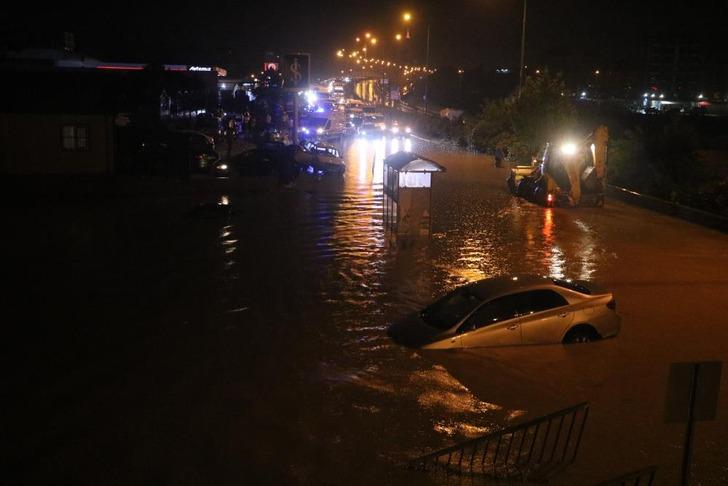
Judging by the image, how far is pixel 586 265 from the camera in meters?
21.3

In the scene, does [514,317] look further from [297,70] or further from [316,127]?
[316,127]

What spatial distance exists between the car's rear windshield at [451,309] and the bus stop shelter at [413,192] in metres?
9.49

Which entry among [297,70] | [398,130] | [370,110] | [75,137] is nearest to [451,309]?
[297,70]

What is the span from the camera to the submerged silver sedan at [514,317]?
13945mm

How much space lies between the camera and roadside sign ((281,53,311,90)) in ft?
114

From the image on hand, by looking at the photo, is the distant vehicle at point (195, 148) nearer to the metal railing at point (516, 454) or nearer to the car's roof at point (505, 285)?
the car's roof at point (505, 285)

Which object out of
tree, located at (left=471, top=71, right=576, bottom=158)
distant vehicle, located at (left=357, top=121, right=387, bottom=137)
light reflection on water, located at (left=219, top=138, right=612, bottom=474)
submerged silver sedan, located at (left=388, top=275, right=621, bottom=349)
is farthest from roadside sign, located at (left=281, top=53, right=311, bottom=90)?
distant vehicle, located at (left=357, top=121, right=387, bottom=137)

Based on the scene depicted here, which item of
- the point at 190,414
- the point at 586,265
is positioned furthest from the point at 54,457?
the point at 586,265

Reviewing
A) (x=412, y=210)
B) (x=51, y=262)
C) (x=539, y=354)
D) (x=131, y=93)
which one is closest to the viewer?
(x=539, y=354)

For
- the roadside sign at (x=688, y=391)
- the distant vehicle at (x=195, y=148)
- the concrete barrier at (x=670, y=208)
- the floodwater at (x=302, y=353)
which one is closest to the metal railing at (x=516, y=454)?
the floodwater at (x=302, y=353)

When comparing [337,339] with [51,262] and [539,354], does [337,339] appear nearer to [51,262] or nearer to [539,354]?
[539,354]

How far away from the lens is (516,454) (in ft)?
32.5

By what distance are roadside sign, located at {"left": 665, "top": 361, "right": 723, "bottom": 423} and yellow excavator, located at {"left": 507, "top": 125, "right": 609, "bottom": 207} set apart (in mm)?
26175

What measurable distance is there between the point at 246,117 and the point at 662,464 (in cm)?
6681
